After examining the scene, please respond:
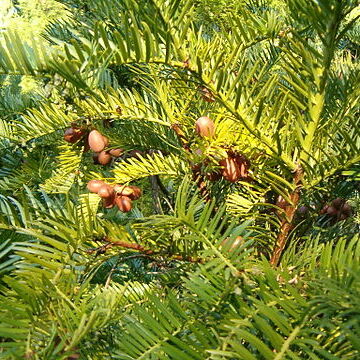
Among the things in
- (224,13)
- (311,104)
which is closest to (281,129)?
(311,104)

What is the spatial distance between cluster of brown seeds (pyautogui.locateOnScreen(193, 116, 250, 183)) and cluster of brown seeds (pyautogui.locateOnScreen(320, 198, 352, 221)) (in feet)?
0.75

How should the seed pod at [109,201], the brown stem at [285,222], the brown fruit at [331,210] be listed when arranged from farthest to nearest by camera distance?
the brown fruit at [331,210], the seed pod at [109,201], the brown stem at [285,222]

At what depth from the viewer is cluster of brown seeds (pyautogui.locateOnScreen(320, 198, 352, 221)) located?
62cm

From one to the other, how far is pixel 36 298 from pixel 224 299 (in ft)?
0.40

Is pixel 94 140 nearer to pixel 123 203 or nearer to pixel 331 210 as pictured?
pixel 123 203

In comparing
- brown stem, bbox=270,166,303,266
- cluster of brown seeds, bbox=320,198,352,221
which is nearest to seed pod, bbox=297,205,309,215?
cluster of brown seeds, bbox=320,198,352,221

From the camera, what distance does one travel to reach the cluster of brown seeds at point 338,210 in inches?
24.3

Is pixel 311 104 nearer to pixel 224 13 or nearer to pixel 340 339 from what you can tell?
pixel 340 339

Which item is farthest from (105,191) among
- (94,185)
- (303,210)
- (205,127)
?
(303,210)

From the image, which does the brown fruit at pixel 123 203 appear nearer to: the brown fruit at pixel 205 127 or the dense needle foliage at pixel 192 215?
the dense needle foliage at pixel 192 215

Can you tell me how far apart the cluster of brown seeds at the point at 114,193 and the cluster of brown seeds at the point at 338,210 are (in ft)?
0.89

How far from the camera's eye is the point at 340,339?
A: 251mm

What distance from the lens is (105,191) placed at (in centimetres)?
50

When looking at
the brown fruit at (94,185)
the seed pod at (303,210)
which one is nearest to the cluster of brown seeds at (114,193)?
the brown fruit at (94,185)
